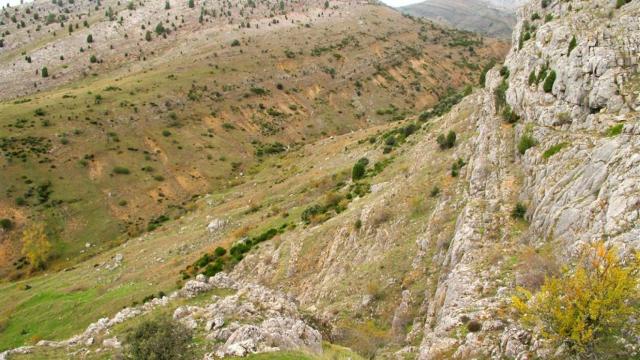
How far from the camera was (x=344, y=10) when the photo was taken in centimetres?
17100

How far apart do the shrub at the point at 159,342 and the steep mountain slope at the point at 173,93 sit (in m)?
52.5

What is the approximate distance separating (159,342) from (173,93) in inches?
3751

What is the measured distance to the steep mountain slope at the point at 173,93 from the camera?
74.4m

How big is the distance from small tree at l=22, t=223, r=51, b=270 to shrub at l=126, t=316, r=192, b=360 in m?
52.9

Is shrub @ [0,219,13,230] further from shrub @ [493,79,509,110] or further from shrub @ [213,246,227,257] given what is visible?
shrub @ [493,79,509,110]

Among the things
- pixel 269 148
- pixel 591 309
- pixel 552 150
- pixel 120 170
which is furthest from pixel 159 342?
pixel 269 148

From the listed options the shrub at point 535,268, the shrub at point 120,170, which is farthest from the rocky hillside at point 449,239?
the shrub at point 120,170

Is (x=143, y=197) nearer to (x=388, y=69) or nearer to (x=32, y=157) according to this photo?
(x=32, y=157)

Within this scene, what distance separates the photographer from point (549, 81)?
28.1m

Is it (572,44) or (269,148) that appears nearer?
(572,44)

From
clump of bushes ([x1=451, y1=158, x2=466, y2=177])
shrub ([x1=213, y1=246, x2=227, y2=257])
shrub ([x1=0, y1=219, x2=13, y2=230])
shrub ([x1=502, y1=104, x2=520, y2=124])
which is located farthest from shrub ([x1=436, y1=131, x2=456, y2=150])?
shrub ([x1=0, y1=219, x2=13, y2=230])

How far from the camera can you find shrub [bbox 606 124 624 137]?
825 inches

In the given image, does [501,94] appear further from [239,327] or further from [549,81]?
[239,327]

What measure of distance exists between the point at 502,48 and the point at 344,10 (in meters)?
56.5
